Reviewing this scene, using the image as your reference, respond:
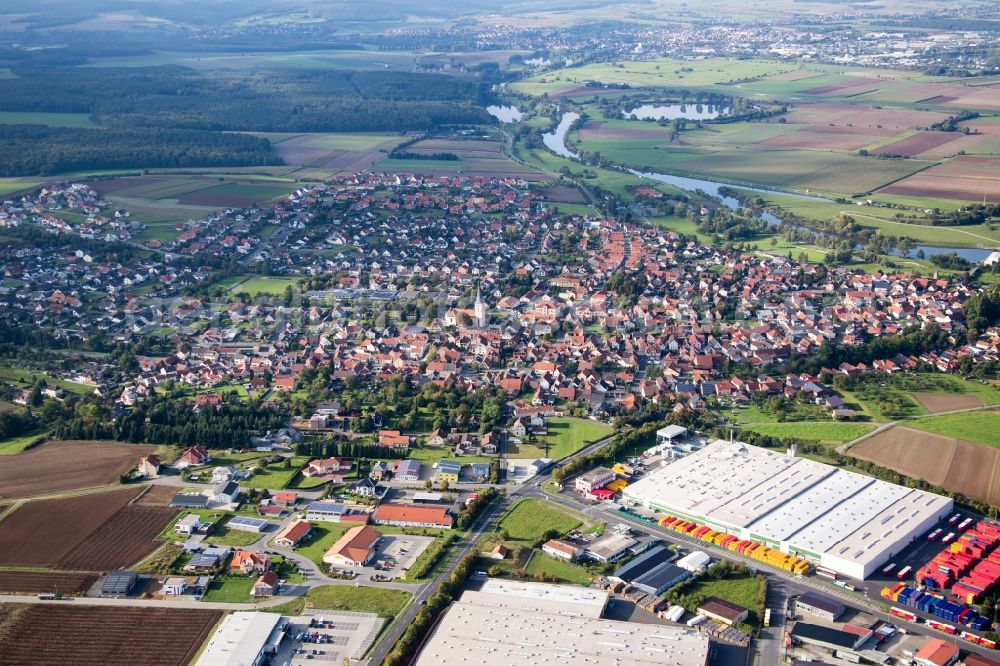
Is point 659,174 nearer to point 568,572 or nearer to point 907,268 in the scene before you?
point 907,268

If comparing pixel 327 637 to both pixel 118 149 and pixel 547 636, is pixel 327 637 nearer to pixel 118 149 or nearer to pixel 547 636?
pixel 547 636

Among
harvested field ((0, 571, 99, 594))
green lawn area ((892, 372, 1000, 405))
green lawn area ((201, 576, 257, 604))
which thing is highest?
green lawn area ((892, 372, 1000, 405))

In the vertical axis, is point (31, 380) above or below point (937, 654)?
above

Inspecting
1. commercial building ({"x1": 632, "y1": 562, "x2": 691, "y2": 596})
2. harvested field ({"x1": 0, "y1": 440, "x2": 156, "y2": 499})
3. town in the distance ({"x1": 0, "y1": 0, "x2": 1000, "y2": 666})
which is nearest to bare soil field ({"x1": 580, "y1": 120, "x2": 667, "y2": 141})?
town in the distance ({"x1": 0, "y1": 0, "x2": 1000, "y2": 666})

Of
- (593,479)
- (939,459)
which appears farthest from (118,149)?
(939,459)

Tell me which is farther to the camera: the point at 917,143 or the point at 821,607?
the point at 917,143

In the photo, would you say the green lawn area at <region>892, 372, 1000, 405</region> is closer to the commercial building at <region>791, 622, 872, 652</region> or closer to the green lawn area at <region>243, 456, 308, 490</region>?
the commercial building at <region>791, 622, 872, 652</region>
